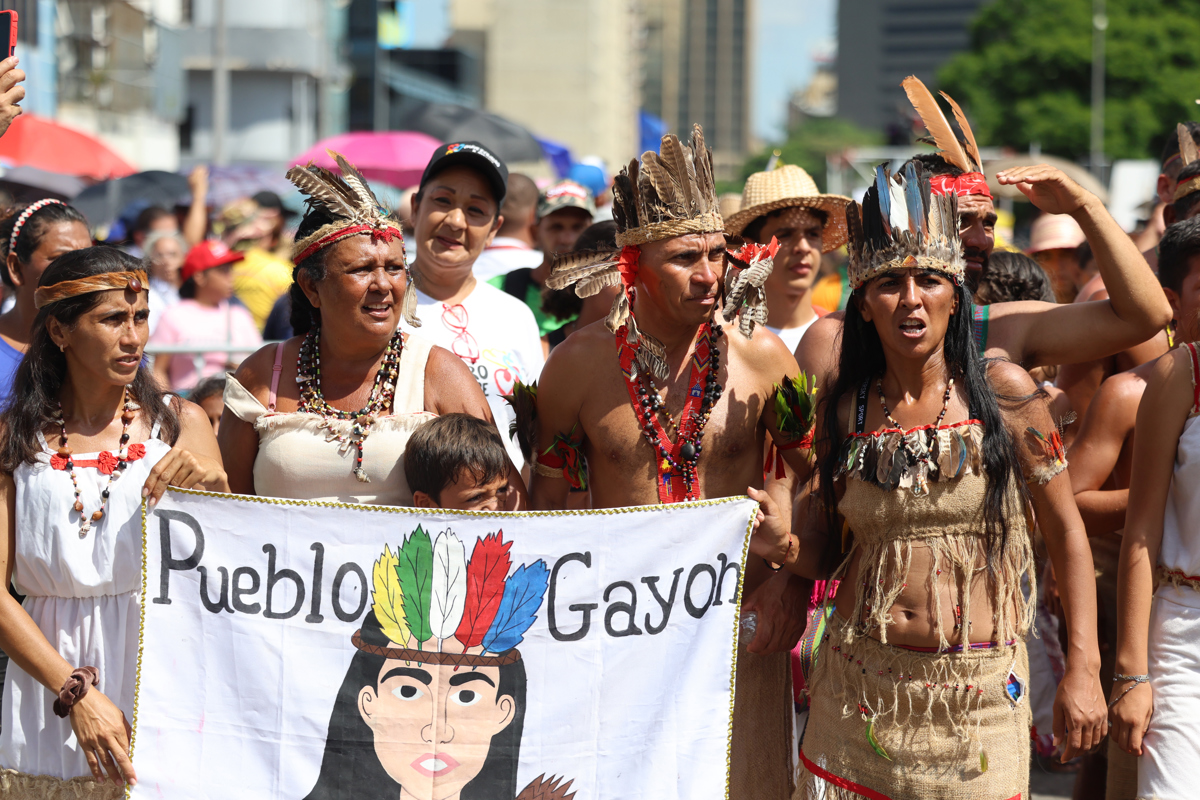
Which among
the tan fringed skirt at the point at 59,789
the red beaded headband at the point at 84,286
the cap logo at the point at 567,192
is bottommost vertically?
the tan fringed skirt at the point at 59,789

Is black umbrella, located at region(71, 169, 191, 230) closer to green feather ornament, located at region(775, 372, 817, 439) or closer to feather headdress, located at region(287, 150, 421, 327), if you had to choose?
feather headdress, located at region(287, 150, 421, 327)

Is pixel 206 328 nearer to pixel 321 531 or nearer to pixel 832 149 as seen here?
pixel 321 531

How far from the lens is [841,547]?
3443 mm

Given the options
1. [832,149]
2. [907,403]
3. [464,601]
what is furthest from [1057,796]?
[832,149]

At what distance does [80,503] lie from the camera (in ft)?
10.5

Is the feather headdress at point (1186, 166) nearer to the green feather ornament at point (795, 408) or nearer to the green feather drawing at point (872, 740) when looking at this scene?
the green feather ornament at point (795, 408)

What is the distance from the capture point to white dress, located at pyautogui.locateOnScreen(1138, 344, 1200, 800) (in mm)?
3225

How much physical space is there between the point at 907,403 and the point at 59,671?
2351 mm

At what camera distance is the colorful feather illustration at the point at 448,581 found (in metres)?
3.24

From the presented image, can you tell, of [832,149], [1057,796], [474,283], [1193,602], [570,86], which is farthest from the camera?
[832,149]

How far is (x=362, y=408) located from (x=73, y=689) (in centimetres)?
104

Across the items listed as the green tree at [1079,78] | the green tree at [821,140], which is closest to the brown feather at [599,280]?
the green tree at [1079,78]

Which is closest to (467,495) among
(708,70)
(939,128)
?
(939,128)

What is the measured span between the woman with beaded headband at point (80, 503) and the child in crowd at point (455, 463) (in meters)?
0.55
